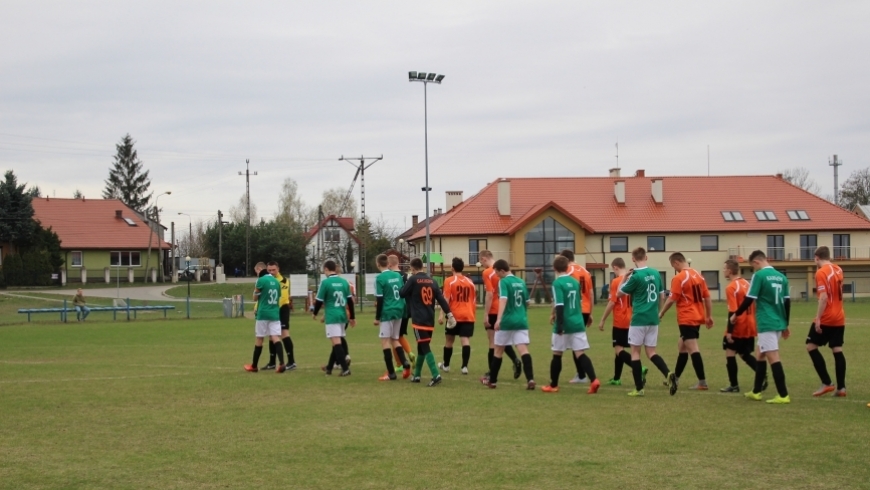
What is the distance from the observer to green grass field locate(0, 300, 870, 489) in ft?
25.6

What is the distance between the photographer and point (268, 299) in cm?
1639

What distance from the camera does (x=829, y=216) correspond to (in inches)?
2763

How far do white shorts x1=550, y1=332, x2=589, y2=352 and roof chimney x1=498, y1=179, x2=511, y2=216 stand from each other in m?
54.8

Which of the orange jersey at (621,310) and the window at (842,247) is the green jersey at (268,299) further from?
the window at (842,247)

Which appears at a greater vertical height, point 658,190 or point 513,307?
point 658,190

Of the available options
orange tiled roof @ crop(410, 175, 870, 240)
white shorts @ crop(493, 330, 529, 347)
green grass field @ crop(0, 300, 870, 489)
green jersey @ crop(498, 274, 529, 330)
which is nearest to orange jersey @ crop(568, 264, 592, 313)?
green grass field @ crop(0, 300, 870, 489)

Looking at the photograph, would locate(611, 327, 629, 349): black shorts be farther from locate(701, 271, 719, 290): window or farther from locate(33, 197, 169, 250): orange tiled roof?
locate(33, 197, 169, 250): orange tiled roof

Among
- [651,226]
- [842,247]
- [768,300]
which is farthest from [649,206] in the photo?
[768,300]

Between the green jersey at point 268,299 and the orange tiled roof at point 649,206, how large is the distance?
49.7 metres

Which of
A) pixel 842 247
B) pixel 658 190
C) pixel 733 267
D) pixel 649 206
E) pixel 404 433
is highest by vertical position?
pixel 658 190

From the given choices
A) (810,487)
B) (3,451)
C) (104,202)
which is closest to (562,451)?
(810,487)

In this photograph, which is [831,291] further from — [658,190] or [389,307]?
[658,190]

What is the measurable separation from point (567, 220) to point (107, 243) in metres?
39.1

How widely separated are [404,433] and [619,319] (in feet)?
19.4
